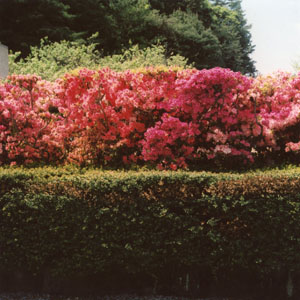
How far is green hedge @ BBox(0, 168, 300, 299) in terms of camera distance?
4.69 meters

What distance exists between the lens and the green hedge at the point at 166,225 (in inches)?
185

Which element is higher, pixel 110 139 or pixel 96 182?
pixel 110 139

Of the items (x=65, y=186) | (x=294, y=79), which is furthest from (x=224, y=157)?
(x=65, y=186)

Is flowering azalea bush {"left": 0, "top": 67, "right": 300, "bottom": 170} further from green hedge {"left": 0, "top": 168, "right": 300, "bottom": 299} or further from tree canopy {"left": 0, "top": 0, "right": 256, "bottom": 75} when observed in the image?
tree canopy {"left": 0, "top": 0, "right": 256, "bottom": 75}

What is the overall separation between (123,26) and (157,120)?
77.8 feet

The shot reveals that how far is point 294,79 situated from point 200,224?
3.10 metres

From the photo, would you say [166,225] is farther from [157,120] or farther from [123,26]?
[123,26]

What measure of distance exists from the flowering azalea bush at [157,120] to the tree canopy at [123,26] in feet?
52.4

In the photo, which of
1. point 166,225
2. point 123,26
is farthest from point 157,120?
point 123,26

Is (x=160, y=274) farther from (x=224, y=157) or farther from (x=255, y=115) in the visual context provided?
(x=255, y=115)

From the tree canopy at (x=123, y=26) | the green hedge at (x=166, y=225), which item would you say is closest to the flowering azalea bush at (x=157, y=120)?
the green hedge at (x=166, y=225)

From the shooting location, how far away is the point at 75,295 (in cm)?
502

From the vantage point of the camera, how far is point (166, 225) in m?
Result: 4.75

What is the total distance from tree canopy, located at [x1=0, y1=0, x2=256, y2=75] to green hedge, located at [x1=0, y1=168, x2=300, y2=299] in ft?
59.3
